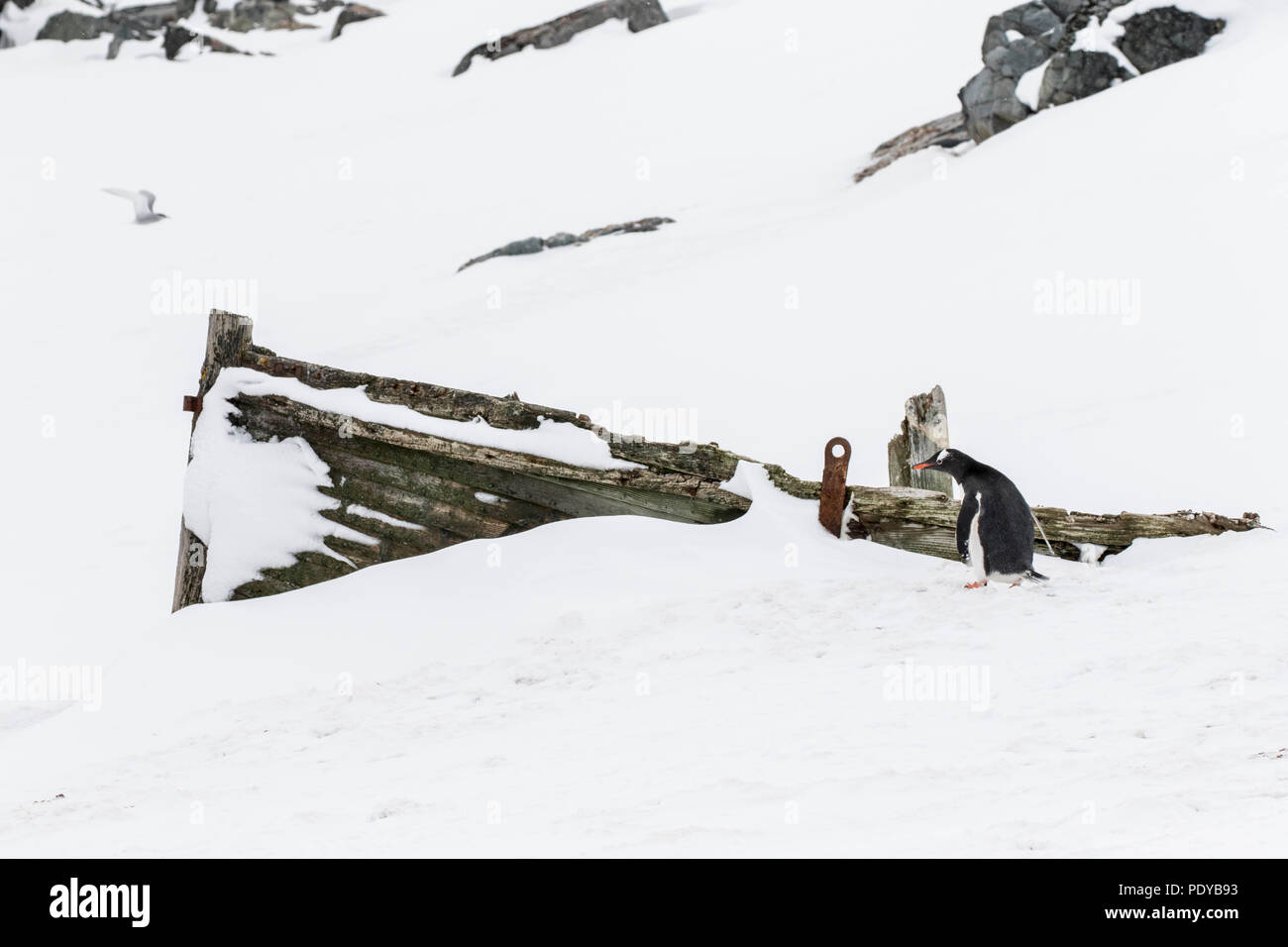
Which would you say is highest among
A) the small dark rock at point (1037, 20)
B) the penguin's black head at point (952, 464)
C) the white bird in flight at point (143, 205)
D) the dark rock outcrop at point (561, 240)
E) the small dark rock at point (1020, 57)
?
the small dark rock at point (1037, 20)

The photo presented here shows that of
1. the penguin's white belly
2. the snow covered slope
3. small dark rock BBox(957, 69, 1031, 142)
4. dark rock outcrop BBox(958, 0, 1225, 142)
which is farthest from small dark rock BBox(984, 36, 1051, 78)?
the penguin's white belly

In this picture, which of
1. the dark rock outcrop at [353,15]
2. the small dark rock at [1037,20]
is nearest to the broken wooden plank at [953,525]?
the small dark rock at [1037,20]

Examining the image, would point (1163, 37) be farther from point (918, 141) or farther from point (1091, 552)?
point (1091, 552)

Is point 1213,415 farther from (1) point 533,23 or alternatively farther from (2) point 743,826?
(1) point 533,23

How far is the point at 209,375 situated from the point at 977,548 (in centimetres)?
459

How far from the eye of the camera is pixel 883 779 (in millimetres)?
3371

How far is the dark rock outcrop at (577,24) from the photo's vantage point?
32.2 m

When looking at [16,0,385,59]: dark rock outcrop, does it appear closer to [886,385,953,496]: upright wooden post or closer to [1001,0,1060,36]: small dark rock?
[1001,0,1060,36]: small dark rock

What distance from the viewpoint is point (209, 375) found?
6.70m

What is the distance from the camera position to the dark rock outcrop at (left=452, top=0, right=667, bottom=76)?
106ft

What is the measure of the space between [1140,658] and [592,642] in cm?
237

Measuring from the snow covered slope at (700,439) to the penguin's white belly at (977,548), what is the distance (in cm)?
16

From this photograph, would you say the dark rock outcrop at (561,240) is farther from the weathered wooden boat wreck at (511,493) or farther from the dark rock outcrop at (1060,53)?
the weathered wooden boat wreck at (511,493)

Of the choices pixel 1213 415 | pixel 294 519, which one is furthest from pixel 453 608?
pixel 1213 415
